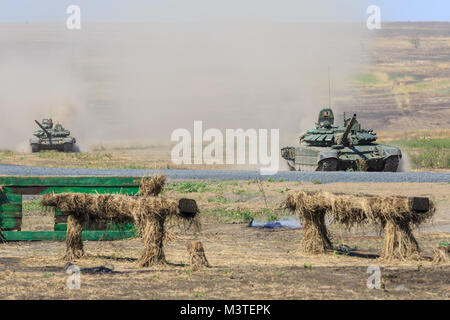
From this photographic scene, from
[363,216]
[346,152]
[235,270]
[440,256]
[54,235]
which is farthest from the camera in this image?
[346,152]

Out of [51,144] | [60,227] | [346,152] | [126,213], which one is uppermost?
[51,144]

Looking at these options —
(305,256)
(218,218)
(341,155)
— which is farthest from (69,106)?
(305,256)

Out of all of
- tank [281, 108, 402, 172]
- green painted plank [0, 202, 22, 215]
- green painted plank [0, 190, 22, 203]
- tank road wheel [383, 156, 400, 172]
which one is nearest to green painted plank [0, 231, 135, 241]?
green painted plank [0, 202, 22, 215]

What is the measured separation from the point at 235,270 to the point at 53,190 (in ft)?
17.2

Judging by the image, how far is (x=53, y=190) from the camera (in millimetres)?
15828

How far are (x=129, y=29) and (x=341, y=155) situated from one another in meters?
121

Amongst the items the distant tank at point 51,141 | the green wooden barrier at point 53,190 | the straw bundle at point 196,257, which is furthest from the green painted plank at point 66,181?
the distant tank at point 51,141

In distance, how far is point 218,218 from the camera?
20578 millimetres

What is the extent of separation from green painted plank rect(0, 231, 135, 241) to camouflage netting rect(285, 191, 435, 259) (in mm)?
3311

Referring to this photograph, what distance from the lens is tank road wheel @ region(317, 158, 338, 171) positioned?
1400 inches

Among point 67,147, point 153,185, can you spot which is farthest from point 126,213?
point 67,147

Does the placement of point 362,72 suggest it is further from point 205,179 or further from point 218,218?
point 218,218

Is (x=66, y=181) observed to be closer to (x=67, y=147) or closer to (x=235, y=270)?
(x=235, y=270)

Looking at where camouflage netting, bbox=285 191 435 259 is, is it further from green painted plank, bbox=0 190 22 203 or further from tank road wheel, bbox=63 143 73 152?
tank road wheel, bbox=63 143 73 152
